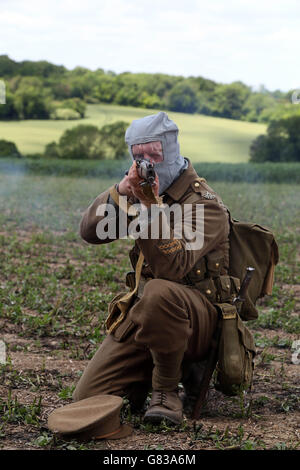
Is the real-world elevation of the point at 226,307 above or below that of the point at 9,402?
above

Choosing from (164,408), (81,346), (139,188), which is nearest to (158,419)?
(164,408)

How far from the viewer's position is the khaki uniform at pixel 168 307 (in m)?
3.60

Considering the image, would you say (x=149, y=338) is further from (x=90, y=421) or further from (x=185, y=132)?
(x=185, y=132)

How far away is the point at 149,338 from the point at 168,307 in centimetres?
19

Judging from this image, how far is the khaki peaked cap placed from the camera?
339 cm

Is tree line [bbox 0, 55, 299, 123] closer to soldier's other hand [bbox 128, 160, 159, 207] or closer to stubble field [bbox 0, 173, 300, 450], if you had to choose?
stubble field [bbox 0, 173, 300, 450]

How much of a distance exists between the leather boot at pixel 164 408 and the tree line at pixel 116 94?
19.4m

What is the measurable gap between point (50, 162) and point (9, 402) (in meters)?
22.5

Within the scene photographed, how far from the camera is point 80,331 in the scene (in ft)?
17.8

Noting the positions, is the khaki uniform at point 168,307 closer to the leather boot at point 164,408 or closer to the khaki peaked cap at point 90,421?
the leather boot at point 164,408

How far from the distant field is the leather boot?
19997 millimetres

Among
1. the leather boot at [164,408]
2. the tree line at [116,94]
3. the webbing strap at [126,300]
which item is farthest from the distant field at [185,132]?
the leather boot at [164,408]

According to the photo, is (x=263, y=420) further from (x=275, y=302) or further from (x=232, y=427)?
(x=275, y=302)
